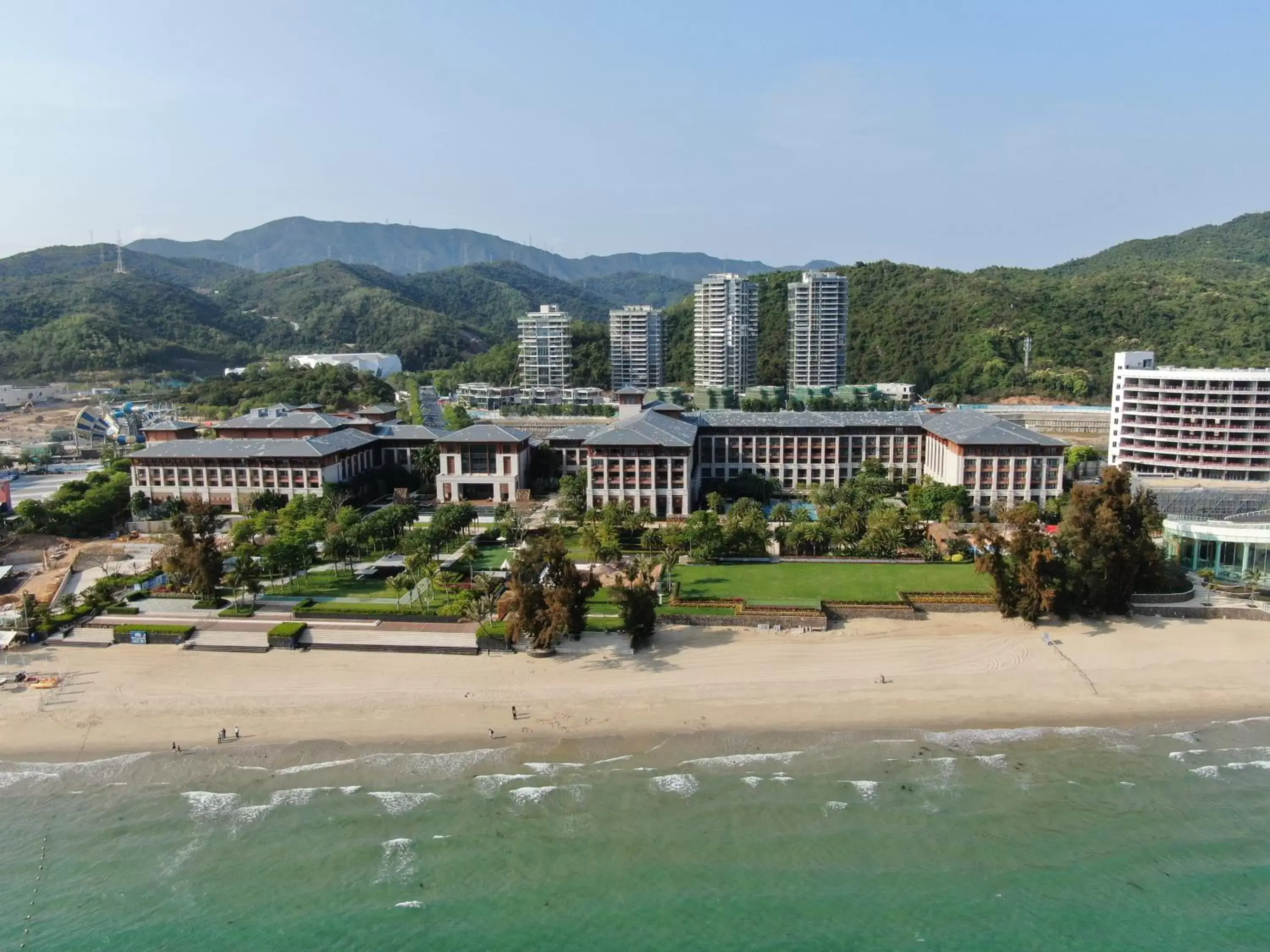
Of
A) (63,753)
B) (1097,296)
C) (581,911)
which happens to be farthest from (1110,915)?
(1097,296)

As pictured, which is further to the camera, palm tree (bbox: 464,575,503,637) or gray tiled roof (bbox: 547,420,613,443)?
gray tiled roof (bbox: 547,420,613,443)

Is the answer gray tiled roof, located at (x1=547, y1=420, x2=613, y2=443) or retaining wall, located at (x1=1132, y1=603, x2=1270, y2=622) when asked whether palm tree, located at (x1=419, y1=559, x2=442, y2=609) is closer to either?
gray tiled roof, located at (x1=547, y1=420, x2=613, y2=443)

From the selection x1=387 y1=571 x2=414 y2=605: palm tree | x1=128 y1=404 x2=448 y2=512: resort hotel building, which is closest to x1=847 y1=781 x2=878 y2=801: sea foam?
x1=387 y1=571 x2=414 y2=605: palm tree

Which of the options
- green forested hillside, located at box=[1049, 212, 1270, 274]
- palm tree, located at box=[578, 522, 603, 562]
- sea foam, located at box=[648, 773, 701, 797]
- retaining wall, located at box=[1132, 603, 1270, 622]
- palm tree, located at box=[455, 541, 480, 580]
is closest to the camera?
sea foam, located at box=[648, 773, 701, 797]

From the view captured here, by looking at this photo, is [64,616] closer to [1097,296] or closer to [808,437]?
[808,437]

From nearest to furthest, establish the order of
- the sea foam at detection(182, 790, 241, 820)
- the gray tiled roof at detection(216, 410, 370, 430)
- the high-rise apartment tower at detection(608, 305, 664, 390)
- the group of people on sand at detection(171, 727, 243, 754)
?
the sea foam at detection(182, 790, 241, 820) < the group of people on sand at detection(171, 727, 243, 754) < the gray tiled roof at detection(216, 410, 370, 430) < the high-rise apartment tower at detection(608, 305, 664, 390)

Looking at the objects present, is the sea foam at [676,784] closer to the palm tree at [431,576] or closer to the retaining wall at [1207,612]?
the palm tree at [431,576]
